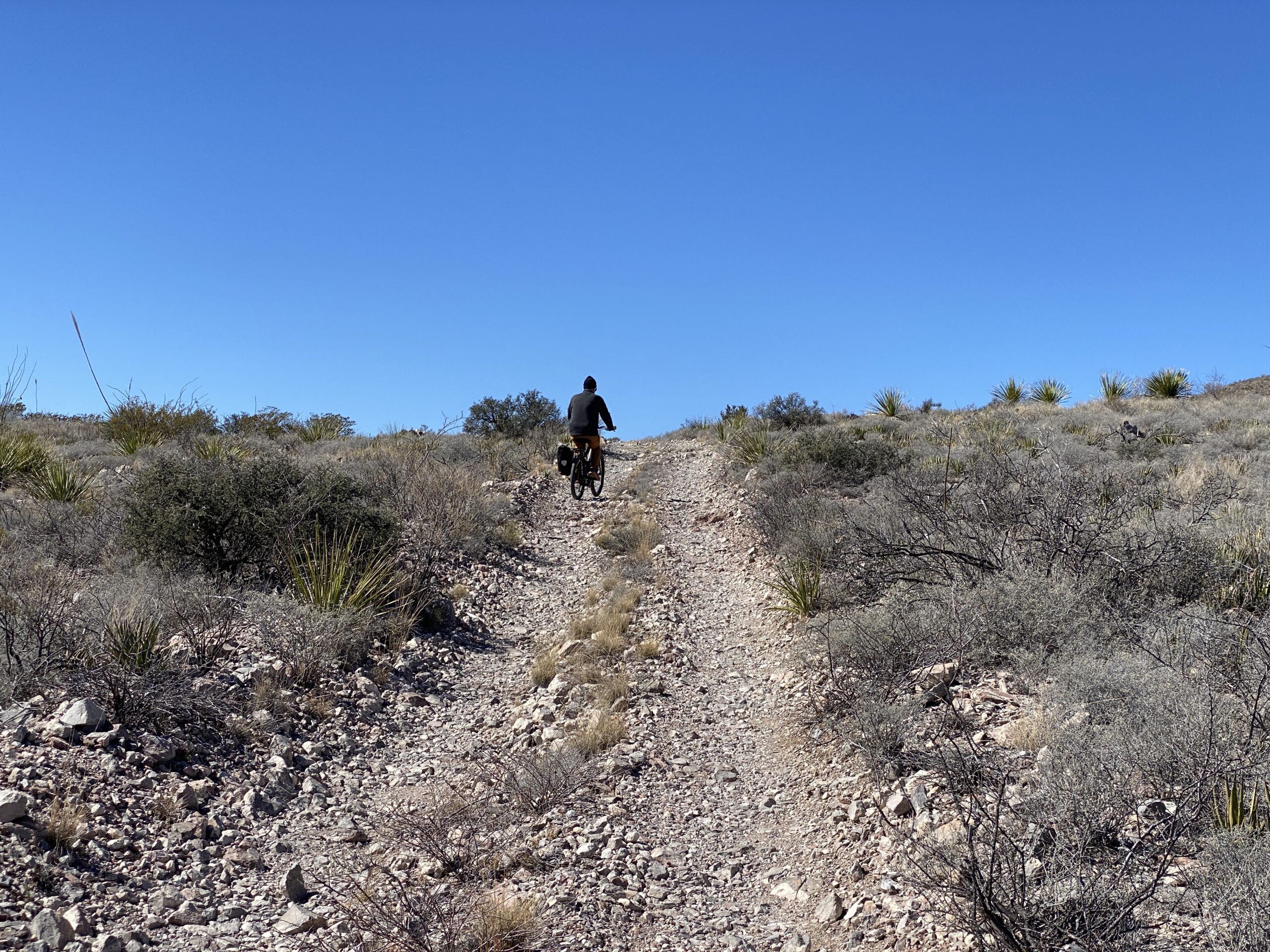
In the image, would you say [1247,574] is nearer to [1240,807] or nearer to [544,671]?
[1240,807]

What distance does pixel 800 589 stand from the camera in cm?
859

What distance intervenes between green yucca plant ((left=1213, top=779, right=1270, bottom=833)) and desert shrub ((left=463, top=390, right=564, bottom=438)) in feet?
66.2

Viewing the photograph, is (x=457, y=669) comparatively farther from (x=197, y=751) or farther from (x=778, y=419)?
(x=778, y=419)

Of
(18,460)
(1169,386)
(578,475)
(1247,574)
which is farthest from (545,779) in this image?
(1169,386)

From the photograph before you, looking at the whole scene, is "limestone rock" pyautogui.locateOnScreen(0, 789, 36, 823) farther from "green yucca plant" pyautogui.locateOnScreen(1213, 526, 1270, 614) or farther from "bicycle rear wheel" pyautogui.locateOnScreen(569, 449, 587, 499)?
"bicycle rear wheel" pyautogui.locateOnScreen(569, 449, 587, 499)

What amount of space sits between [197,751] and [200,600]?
219cm

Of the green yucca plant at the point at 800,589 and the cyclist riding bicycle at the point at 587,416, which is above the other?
the cyclist riding bicycle at the point at 587,416

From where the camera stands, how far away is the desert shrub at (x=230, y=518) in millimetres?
8766

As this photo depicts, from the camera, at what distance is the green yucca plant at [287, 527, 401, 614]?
806 centimetres

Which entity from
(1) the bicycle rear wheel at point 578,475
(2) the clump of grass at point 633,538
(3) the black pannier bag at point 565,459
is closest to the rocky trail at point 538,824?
(2) the clump of grass at point 633,538

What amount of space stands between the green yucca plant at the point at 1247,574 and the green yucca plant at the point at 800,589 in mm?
3464

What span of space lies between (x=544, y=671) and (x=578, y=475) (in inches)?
335

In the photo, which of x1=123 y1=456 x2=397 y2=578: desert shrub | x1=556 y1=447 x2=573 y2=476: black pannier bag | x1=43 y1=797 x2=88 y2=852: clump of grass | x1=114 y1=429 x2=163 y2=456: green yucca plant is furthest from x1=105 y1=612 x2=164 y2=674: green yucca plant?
x1=114 y1=429 x2=163 y2=456: green yucca plant

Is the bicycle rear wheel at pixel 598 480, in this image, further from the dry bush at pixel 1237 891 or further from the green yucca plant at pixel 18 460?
the dry bush at pixel 1237 891
